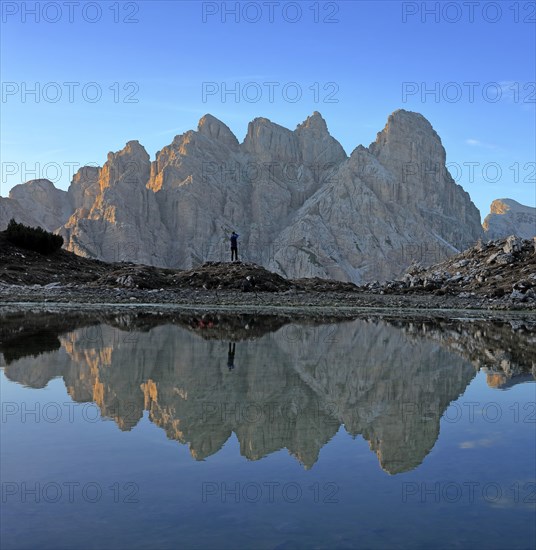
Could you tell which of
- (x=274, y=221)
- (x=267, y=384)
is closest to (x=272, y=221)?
(x=274, y=221)

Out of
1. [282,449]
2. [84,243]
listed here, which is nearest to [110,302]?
[282,449]

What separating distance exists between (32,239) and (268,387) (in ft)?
139

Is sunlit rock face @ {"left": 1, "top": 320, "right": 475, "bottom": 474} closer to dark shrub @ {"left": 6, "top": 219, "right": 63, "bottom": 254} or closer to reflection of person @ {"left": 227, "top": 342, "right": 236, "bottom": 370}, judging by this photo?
reflection of person @ {"left": 227, "top": 342, "right": 236, "bottom": 370}

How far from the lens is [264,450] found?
6.98 metres

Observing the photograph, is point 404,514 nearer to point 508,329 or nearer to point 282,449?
point 282,449

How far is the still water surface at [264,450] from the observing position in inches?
194

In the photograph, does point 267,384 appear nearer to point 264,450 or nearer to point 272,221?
point 264,450

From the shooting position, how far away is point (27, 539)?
15.2ft

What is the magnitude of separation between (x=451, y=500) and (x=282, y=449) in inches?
81.2

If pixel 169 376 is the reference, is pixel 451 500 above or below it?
below

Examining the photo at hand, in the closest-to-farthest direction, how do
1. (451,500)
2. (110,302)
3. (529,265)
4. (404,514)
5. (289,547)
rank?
(289,547) → (404,514) → (451,500) → (110,302) → (529,265)

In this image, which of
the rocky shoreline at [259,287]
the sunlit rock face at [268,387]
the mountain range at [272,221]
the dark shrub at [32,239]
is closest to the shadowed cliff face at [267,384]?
the sunlit rock face at [268,387]

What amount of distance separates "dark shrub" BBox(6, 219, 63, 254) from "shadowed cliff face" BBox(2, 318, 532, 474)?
3331cm

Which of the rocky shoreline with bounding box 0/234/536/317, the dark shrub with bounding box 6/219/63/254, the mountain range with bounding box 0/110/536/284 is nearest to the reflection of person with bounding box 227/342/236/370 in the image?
the rocky shoreline with bounding box 0/234/536/317
